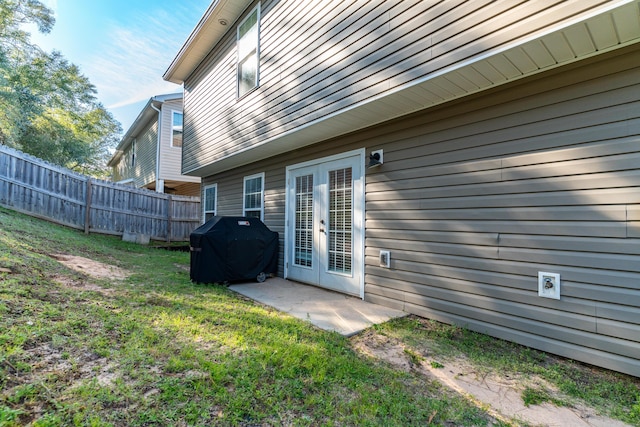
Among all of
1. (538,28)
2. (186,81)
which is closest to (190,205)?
(186,81)

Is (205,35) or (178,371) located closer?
(178,371)

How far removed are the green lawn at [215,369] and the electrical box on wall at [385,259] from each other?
79cm

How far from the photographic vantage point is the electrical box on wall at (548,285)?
266 cm

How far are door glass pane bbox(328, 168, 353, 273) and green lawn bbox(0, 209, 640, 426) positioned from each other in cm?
146

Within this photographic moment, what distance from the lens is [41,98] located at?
14.7 meters

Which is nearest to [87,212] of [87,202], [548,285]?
[87,202]

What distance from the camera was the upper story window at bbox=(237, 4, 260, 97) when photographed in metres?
5.62

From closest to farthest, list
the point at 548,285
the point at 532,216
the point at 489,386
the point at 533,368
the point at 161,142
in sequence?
→ the point at 489,386 < the point at 533,368 < the point at 548,285 < the point at 532,216 < the point at 161,142

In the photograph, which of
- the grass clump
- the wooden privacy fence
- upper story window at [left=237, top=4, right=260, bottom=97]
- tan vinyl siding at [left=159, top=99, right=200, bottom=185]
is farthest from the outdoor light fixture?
tan vinyl siding at [left=159, top=99, right=200, bottom=185]

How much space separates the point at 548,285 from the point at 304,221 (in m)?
3.68

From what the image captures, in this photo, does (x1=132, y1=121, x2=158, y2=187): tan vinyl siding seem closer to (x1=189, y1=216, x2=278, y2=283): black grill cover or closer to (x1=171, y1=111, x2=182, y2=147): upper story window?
(x1=171, y1=111, x2=182, y2=147): upper story window

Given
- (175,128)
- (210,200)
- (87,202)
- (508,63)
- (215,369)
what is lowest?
(215,369)

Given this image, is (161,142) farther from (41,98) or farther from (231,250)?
(231,250)

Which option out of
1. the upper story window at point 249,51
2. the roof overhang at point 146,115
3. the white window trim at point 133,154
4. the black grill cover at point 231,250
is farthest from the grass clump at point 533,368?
the white window trim at point 133,154
